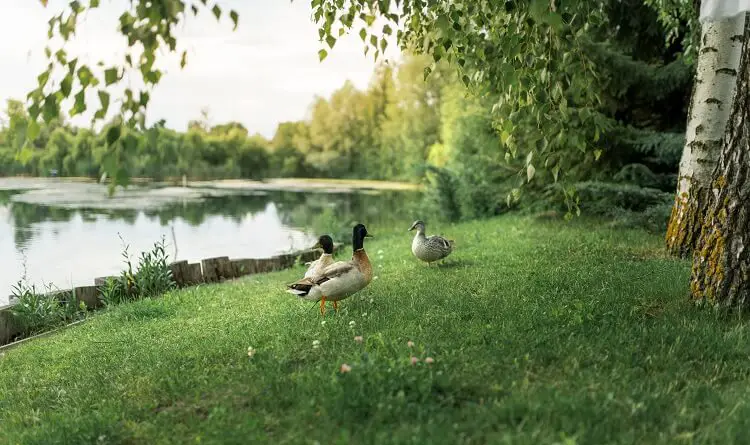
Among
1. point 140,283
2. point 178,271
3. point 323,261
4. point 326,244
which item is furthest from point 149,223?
point 323,261

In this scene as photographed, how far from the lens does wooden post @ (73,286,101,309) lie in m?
10.0

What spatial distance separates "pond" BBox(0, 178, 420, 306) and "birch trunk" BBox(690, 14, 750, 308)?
8734mm

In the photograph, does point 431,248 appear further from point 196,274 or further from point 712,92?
point 196,274

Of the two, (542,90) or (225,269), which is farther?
(225,269)

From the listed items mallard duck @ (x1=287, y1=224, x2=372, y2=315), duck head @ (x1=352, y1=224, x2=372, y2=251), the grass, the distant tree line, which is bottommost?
the grass

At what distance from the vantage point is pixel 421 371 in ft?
13.0

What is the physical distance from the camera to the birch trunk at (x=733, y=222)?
17.2 ft

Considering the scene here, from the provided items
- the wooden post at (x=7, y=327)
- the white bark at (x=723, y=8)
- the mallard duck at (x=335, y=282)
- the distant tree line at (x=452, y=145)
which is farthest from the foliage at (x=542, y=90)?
the wooden post at (x=7, y=327)

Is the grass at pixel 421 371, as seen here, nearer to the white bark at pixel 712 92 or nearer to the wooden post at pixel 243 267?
the white bark at pixel 712 92

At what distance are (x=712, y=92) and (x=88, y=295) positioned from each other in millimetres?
9682

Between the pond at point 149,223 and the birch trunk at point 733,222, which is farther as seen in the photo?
the pond at point 149,223

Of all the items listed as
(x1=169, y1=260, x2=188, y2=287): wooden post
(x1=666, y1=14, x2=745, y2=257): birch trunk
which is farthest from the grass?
(x1=169, y1=260, x2=188, y2=287): wooden post

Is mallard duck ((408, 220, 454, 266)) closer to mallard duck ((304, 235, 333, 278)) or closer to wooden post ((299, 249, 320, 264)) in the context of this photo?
mallard duck ((304, 235, 333, 278))

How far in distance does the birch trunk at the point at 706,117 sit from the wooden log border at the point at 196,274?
25.6ft
